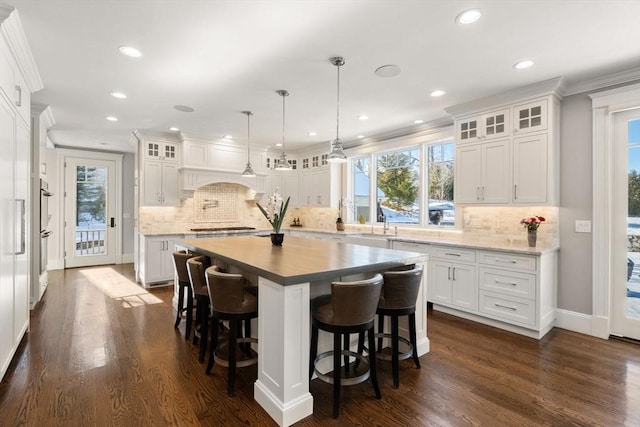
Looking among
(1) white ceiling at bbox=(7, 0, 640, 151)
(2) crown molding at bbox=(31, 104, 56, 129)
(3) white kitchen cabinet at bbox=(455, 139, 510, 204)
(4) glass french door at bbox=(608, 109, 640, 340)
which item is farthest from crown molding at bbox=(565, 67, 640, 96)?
(2) crown molding at bbox=(31, 104, 56, 129)

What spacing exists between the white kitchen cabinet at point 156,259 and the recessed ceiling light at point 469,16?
193 inches

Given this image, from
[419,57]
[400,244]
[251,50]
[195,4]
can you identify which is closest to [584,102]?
[419,57]

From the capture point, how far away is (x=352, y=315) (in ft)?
6.74

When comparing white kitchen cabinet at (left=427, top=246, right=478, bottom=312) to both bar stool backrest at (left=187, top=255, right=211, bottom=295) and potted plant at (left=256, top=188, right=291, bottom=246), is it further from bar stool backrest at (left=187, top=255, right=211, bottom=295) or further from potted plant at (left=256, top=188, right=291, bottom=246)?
bar stool backrest at (left=187, top=255, right=211, bottom=295)

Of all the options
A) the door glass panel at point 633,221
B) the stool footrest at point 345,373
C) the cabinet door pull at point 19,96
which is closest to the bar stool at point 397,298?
the stool footrest at point 345,373

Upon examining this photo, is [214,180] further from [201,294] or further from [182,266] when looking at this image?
[201,294]

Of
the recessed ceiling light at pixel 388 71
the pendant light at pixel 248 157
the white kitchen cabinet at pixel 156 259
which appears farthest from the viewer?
the white kitchen cabinet at pixel 156 259

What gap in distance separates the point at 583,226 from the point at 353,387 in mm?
3038

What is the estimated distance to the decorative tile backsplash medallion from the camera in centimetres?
646

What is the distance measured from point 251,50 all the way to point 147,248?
3.94 metres

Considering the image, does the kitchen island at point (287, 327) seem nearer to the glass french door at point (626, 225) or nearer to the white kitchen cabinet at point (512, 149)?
the white kitchen cabinet at point (512, 149)

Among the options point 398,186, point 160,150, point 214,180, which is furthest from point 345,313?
point 160,150

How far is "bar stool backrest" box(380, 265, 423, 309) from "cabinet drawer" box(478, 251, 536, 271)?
5.38 feet

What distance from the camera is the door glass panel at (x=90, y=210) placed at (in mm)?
7180
